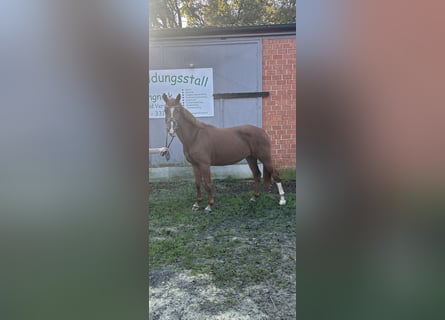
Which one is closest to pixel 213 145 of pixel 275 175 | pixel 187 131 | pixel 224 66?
pixel 187 131

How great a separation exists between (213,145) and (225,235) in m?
0.75

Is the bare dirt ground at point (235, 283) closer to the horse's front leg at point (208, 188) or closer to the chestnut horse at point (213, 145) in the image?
the horse's front leg at point (208, 188)

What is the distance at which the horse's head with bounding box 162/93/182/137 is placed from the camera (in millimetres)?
2396

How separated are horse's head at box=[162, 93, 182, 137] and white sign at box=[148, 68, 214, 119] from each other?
0.95ft

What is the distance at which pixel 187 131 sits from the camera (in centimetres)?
249

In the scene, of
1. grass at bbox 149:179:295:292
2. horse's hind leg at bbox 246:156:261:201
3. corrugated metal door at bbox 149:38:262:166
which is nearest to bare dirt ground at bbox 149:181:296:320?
grass at bbox 149:179:295:292

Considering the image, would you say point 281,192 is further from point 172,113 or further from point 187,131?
point 172,113

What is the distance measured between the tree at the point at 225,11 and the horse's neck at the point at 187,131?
11.5 ft

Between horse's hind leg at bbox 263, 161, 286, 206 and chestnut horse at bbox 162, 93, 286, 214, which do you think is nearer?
chestnut horse at bbox 162, 93, 286, 214

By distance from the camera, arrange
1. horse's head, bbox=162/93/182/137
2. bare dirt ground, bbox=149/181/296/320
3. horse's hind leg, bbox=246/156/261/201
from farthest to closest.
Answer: horse's hind leg, bbox=246/156/261/201
horse's head, bbox=162/93/182/137
bare dirt ground, bbox=149/181/296/320

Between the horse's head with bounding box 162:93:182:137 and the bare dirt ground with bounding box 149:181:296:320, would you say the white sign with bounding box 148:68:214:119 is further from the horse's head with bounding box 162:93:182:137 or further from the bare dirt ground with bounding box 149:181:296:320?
the bare dirt ground with bounding box 149:181:296:320
